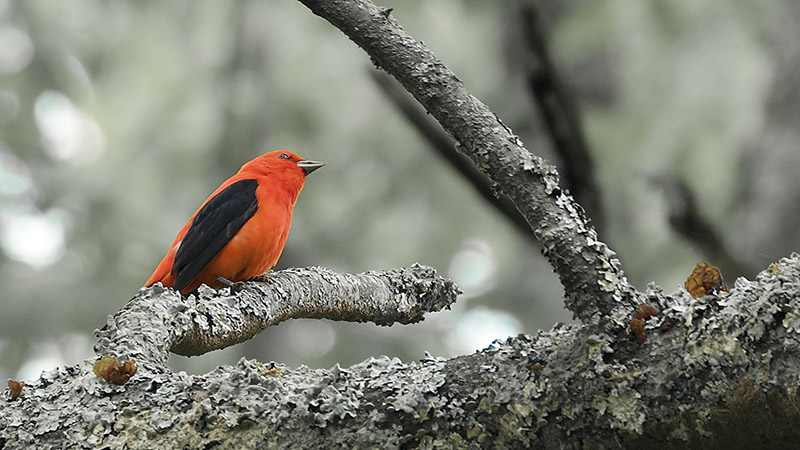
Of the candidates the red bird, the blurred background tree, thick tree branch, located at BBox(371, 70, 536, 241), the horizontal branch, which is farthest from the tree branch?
the blurred background tree

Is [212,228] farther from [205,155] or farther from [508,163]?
[205,155]

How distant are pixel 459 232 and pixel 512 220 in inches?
153

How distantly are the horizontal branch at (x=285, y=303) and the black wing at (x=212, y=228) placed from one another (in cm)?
104

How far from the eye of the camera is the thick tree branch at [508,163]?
1043 mm

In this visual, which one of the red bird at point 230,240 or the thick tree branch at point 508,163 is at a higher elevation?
the red bird at point 230,240

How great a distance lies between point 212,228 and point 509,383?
266cm

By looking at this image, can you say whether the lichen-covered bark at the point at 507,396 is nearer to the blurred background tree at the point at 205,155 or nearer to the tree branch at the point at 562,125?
the tree branch at the point at 562,125

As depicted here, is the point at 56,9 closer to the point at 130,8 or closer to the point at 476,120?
the point at 130,8

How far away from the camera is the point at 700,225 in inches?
94.0

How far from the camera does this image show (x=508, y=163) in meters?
1.14

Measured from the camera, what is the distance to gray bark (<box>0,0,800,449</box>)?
2.85ft

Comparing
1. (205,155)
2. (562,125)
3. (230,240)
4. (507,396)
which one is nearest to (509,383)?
(507,396)

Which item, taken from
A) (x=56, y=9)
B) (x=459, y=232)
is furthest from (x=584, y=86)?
(x=56, y=9)

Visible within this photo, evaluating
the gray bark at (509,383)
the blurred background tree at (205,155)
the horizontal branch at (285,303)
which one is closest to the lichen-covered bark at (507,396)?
the gray bark at (509,383)
